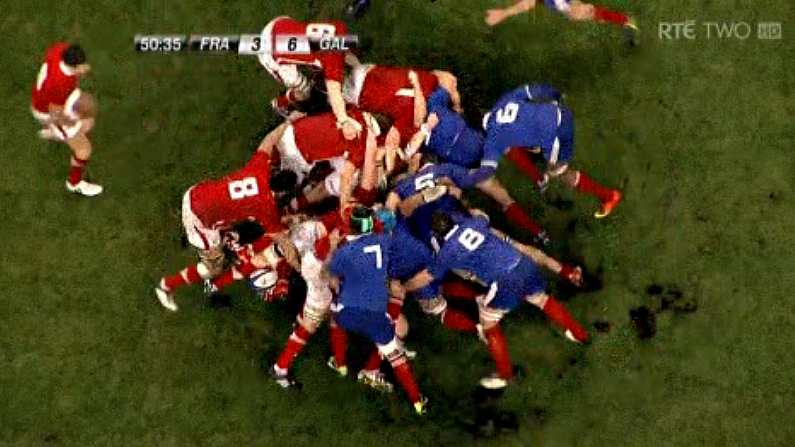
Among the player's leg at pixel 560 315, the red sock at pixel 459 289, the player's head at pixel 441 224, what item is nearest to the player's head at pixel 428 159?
the player's head at pixel 441 224

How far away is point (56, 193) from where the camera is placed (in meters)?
7.66

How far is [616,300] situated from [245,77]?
12.5 ft

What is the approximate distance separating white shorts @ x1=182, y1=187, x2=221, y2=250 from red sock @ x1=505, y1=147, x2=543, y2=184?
8.18 feet

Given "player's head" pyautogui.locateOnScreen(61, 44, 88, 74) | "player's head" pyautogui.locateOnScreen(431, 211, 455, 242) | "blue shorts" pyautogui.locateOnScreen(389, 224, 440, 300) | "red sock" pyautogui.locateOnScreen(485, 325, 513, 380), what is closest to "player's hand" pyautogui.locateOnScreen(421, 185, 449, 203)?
"player's head" pyautogui.locateOnScreen(431, 211, 455, 242)

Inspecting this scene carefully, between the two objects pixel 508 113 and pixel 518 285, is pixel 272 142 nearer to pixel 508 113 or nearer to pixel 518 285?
pixel 508 113

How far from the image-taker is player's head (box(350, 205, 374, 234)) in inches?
231

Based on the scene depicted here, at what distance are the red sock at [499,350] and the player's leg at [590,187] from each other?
4.30 feet

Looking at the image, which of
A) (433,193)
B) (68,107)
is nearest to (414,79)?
(433,193)

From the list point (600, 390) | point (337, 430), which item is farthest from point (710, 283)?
point (337, 430)

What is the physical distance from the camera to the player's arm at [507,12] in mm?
7434

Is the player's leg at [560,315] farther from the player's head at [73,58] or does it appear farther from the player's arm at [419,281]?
the player's head at [73,58]

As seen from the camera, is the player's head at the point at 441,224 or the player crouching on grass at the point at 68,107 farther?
the player crouching on grass at the point at 68,107

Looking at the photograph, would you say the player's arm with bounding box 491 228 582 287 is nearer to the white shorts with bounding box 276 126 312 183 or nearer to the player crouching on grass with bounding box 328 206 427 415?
the player crouching on grass with bounding box 328 206 427 415

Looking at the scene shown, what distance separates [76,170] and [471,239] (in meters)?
3.60
